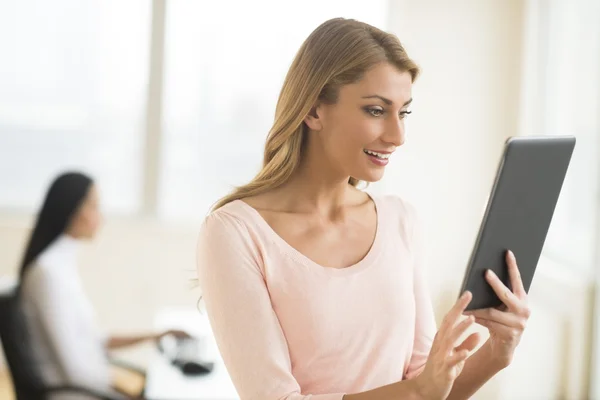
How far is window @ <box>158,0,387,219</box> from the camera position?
14.7 feet

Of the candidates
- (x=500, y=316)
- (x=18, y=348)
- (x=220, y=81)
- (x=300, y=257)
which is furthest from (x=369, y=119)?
(x=220, y=81)

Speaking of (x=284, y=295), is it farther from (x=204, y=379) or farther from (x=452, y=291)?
(x=452, y=291)

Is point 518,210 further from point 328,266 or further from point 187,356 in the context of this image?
point 187,356

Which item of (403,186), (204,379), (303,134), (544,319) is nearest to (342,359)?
(303,134)

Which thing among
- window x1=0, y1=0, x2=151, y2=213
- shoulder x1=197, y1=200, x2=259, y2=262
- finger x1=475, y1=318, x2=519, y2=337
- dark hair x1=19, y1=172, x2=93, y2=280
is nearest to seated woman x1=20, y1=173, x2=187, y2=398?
dark hair x1=19, y1=172, x2=93, y2=280

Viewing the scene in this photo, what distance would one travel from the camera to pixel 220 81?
4.57 meters

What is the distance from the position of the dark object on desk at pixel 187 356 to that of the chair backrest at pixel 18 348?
0.43 metres

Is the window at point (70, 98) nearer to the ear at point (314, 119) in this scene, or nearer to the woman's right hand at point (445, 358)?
the ear at point (314, 119)

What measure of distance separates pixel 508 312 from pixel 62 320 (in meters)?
1.63

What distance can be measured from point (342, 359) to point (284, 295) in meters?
0.14

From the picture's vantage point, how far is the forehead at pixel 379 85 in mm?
1302

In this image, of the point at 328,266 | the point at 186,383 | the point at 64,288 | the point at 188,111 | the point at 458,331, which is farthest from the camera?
the point at 188,111

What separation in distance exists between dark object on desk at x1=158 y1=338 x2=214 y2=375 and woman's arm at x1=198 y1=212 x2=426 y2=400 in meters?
1.14

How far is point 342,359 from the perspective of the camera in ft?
4.20
